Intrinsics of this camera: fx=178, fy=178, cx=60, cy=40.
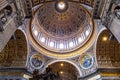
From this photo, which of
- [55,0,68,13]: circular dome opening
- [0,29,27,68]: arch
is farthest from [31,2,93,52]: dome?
[0,29,27,68]: arch

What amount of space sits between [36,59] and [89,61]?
6.77 metres

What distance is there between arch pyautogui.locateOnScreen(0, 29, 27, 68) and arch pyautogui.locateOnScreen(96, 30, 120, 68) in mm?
8743

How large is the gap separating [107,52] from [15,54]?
1086 centimetres

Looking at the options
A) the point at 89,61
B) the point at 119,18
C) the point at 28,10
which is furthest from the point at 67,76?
the point at 119,18

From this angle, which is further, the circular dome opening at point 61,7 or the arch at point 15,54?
the circular dome opening at point 61,7

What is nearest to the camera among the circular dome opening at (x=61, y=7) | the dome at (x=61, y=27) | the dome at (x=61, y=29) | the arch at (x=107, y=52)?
the arch at (x=107, y=52)

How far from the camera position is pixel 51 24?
92.6ft

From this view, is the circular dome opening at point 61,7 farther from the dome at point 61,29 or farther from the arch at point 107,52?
the arch at point 107,52

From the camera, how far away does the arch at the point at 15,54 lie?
2039cm

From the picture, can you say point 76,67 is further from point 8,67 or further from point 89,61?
point 8,67

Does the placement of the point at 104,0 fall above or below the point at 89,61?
above

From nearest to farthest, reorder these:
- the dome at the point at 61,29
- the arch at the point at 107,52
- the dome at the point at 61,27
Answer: the arch at the point at 107,52, the dome at the point at 61,29, the dome at the point at 61,27

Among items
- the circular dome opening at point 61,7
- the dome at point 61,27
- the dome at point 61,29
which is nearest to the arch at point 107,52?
the dome at point 61,29

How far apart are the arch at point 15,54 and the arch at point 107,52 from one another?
28.7 ft
